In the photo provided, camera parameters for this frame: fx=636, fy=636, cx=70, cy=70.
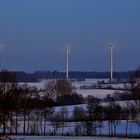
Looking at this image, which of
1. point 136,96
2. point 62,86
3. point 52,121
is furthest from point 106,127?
point 62,86

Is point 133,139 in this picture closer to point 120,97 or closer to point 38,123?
point 38,123

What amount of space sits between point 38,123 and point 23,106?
15.7ft

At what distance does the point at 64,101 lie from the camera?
139500 mm

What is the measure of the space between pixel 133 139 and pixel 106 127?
20702 millimetres

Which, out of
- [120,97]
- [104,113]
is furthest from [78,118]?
[120,97]

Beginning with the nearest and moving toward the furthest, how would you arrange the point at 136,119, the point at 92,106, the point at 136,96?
the point at 136,119 → the point at 92,106 → the point at 136,96

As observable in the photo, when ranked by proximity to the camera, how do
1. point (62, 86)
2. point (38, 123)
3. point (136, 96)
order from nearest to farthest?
point (38, 123) < point (136, 96) < point (62, 86)

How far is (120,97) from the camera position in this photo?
13738 centimetres

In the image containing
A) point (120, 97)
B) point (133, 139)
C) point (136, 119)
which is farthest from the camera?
point (120, 97)

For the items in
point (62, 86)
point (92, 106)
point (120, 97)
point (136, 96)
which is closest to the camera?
point (92, 106)

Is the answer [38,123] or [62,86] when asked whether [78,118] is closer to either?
[38,123]

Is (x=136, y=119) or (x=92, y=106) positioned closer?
(x=136, y=119)

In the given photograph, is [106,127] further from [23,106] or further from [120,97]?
[120,97]

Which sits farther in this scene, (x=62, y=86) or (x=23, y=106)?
(x=62, y=86)
